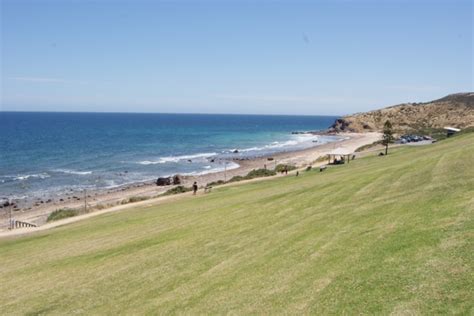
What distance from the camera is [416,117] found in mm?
148875

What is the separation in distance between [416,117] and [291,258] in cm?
14435

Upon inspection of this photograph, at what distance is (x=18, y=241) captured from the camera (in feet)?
95.2

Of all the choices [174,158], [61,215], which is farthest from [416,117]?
[61,215]

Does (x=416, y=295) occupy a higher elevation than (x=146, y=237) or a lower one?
higher

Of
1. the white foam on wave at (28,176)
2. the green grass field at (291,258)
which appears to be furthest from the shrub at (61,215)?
the white foam on wave at (28,176)

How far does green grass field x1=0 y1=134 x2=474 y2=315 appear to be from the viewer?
11.4 m

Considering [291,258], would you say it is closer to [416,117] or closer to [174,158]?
[174,158]

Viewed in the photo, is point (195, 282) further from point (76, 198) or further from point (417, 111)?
point (417, 111)

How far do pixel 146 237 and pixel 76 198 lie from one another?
124 feet

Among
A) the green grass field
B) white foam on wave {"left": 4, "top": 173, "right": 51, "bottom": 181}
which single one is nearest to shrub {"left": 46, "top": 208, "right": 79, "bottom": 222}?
the green grass field

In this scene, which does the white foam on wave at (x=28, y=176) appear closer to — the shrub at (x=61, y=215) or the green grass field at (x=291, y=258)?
the shrub at (x=61, y=215)

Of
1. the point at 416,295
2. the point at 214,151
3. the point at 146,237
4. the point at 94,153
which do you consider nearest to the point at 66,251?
the point at 146,237

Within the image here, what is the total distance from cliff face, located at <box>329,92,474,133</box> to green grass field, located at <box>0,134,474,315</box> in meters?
107

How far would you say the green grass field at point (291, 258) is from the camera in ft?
37.2
